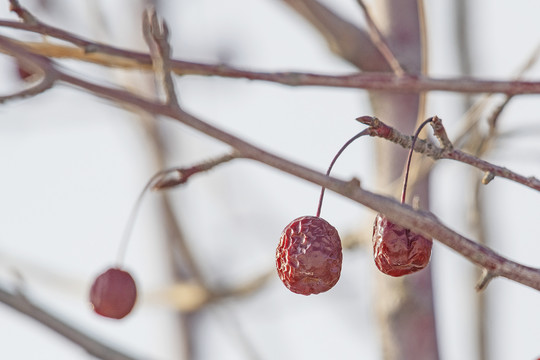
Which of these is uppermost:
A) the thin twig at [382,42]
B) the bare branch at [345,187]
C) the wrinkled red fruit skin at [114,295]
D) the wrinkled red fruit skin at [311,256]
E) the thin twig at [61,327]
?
the thin twig at [382,42]

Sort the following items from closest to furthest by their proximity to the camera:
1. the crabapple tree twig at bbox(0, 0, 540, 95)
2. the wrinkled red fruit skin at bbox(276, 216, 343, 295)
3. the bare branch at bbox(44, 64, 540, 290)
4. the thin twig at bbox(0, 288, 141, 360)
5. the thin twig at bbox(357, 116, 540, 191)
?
the bare branch at bbox(44, 64, 540, 290) → the thin twig at bbox(357, 116, 540, 191) → the wrinkled red fruit skin at bbox(276, 216, 343, 295) → the crabapple tree twig at bbox(0, 0, 540, 95) → the thin twig at bbox(0, 288, 141, 360)

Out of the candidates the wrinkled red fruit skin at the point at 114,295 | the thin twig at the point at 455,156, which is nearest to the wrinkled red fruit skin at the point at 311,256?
the thin twig at the point at 455,156

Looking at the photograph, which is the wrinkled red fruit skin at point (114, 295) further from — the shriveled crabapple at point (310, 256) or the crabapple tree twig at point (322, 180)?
the crabapple tree twig at point (322, 180)

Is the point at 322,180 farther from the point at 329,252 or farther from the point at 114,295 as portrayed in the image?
the point at 114,295

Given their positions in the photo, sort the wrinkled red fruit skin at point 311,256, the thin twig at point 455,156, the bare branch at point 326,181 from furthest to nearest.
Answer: the wrinkled red fruit skin at point 311,256 < the thin twig at point 455,156 < the bare branch at point 326,181

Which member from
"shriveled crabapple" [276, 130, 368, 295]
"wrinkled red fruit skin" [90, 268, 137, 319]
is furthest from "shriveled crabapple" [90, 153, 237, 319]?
"shriveled crabapple" [276, 130, 368, 295]

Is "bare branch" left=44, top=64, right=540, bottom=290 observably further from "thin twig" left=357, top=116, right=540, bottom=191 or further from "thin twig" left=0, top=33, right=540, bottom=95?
"thin twig" left=0, top=33, right=540, bottom=95
